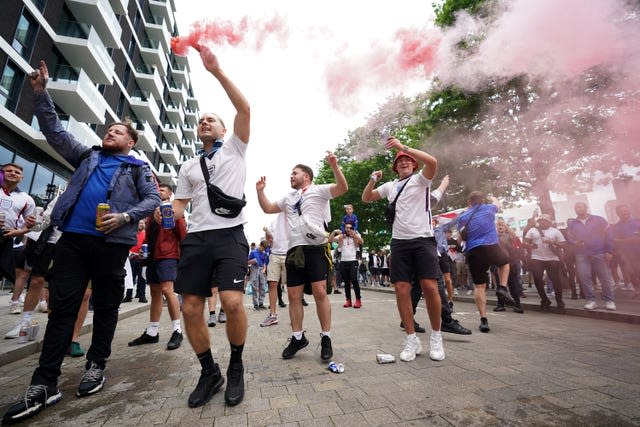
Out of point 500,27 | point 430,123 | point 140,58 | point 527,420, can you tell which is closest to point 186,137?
point 140,58

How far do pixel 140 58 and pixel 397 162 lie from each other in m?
34.0

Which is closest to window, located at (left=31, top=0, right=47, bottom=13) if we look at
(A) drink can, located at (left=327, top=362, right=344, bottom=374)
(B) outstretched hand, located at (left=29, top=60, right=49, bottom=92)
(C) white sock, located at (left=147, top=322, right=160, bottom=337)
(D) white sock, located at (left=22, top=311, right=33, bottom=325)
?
(D) white sock, located at (left=22, top=311, right=33, bottom=325)

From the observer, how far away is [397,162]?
3994mm

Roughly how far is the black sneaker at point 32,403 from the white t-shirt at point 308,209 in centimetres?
232

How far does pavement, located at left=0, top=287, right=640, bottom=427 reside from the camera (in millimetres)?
A: 1927

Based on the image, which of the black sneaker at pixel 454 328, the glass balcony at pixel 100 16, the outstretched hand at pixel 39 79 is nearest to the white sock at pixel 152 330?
the outstretched hand at pixel 39 79

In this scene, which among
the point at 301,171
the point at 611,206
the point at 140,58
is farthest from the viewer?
the point at 140,58

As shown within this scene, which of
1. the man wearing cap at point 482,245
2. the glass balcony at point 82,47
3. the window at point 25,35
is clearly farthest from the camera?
the glass balcony at point 82,47

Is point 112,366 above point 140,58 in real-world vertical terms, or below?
below

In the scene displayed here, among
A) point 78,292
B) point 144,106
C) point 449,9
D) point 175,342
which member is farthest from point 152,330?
point 144,106

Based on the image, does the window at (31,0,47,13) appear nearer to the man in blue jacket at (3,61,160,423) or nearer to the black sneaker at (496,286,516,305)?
the man in blue jacket at (3,61,160,423)

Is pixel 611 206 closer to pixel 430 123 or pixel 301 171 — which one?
pixel 430 123

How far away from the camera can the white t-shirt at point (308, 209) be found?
11.8 feet

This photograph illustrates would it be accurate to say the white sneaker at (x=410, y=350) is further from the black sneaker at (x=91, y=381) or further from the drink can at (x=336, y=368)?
the black sneaker at (x=91, y=381)
